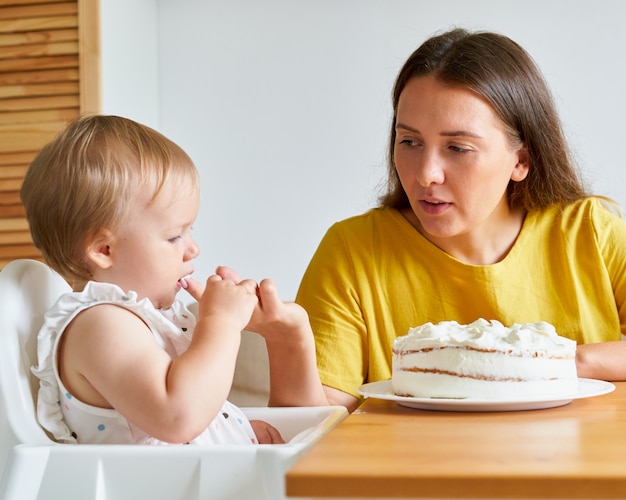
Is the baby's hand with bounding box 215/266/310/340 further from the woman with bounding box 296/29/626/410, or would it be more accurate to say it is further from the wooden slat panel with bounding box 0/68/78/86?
the wooden slat panel with bounding box 0/68/78/86

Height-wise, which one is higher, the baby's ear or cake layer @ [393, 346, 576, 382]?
the baby's ear

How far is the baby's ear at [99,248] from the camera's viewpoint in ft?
3.71

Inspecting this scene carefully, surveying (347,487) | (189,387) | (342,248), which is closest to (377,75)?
(342,248)

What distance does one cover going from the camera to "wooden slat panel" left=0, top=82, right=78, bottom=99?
3123mm

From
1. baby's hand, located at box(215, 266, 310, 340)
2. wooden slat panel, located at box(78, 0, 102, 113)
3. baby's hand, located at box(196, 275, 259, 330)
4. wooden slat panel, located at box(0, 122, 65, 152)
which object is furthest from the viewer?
wooden slat panel, located at box(0, 122, 65, 152)

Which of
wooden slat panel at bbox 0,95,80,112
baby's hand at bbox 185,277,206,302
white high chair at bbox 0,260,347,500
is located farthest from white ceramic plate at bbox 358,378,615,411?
wooden slat panel at bbox 0,95,80,112

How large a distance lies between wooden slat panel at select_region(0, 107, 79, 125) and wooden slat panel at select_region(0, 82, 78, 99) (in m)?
0.06

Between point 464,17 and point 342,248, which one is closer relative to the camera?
point 342,248

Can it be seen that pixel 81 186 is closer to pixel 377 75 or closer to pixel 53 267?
pixel 53 267

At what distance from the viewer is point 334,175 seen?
3367mm

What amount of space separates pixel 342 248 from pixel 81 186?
2.20ft

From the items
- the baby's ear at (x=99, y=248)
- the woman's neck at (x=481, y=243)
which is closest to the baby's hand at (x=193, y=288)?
the baby's ear at (x=99, y=248)

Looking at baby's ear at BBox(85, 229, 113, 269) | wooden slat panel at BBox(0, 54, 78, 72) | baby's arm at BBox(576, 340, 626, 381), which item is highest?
wooden slat panel at BBox(0, 54, 78, 72)

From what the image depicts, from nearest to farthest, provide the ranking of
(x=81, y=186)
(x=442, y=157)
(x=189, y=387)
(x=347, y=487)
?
(x=347, y=487)
(x=189, y=387)
(x=81, y=186)
(x=442, y=157)
